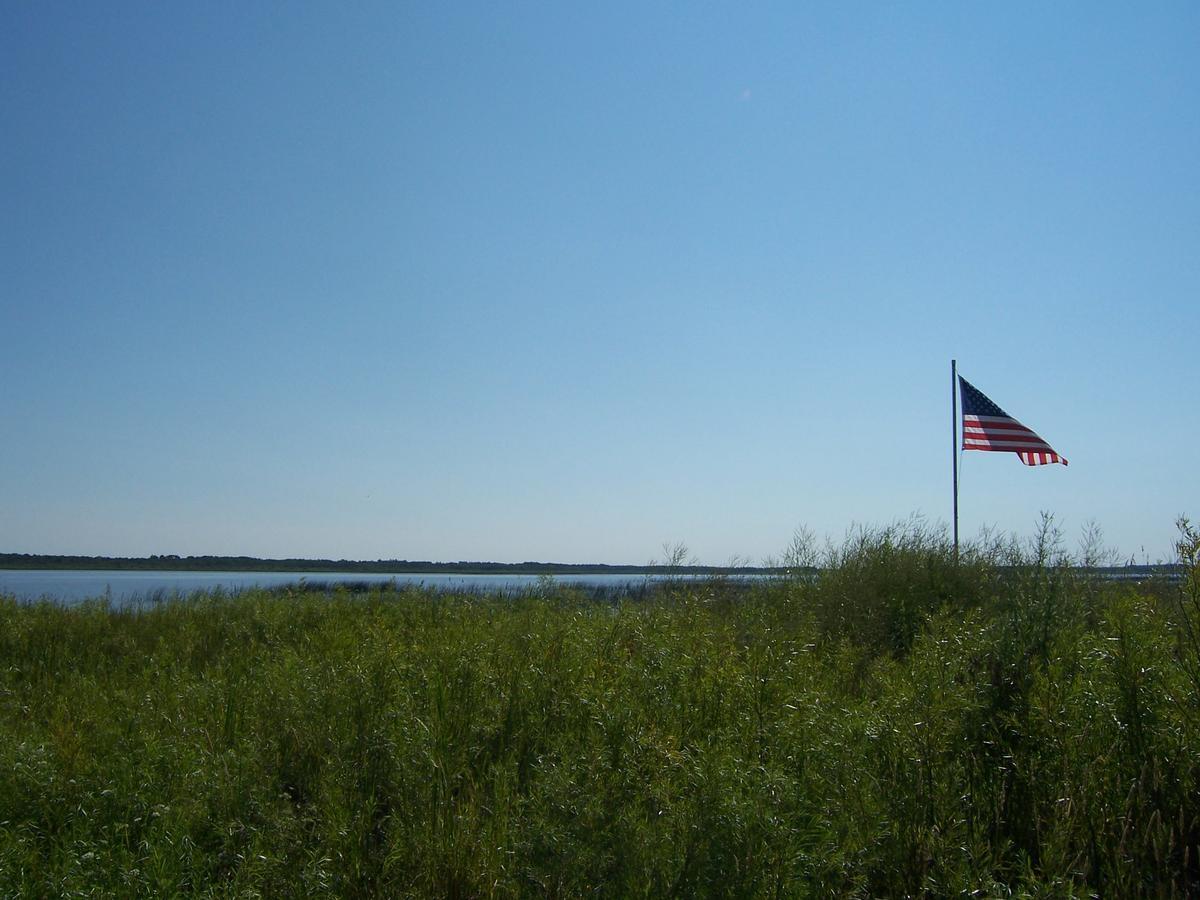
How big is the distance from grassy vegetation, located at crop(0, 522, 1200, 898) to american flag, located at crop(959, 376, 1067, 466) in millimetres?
10309

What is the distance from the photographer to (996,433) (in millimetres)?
17172

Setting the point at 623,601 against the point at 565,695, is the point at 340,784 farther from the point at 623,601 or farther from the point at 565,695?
the point at 623,601

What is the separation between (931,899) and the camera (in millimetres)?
4199

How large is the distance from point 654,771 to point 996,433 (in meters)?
14.5

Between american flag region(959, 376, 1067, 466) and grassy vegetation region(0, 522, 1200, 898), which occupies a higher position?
american flag region(959, 376, 1067, 466)

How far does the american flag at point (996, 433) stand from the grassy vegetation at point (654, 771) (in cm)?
1031

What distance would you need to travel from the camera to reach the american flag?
16.9 metres

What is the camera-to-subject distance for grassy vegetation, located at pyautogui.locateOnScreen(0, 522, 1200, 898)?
409 centimetres

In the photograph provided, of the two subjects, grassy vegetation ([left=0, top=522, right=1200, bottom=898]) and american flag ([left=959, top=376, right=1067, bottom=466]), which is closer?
grassy vegetation ([left=0, top=522, right=1200, bottom=898])

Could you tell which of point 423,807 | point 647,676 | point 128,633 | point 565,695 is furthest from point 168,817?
point 128,633

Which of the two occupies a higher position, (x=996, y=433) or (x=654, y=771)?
(x=996, y=433)

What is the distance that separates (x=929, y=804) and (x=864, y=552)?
10.3m

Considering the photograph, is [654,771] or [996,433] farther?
[996,433]

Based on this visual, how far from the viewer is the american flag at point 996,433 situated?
1694 cm
